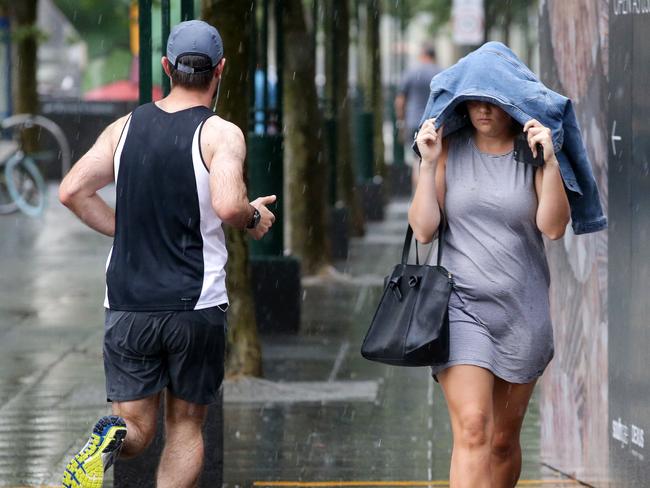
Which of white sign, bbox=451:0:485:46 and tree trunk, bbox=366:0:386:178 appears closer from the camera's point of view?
white sign, bbox=451:0:485:46

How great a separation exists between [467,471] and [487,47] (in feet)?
4.72

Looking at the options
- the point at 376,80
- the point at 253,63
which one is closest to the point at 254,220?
the point at 253,63

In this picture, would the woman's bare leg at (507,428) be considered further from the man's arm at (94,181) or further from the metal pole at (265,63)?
the metal pole at (265,63)

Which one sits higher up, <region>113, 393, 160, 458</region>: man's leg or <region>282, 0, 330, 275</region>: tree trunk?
<region>282, 0, 330, 275</region>: tree trunk

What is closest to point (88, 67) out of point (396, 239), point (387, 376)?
point (396, 239)

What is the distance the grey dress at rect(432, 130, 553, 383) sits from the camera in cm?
517

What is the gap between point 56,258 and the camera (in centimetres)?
1638

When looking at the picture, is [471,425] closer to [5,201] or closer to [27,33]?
[5,201]

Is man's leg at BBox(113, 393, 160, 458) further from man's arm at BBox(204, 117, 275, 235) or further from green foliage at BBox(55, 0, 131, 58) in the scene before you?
green foliage at BBox(55, 0, 131, 58)

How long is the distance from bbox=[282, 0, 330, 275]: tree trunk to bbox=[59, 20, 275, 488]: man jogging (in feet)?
28.3

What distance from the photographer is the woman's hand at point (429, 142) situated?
512 centimetres

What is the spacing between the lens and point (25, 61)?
2380 centimetres

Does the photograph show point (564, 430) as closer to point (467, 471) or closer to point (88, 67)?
point (467, 471)

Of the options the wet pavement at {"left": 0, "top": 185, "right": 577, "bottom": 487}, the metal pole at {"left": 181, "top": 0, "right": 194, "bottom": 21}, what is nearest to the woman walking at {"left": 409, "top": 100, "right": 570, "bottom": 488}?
the wet pavement at {"left": 0, "top": 185, "right": 577, "bottom": 487}
